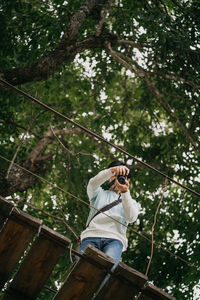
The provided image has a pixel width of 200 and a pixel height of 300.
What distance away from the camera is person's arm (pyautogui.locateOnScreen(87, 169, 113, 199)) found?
124 inches

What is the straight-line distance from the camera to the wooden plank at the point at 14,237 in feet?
6.67

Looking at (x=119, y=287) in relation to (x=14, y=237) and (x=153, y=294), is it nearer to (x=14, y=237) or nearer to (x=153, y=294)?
(x=153, y=294)

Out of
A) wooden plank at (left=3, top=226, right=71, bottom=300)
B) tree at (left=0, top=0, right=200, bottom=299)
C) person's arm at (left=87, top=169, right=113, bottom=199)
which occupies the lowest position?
wooden plank at (left=3, top=226, right=71, bottom=300)

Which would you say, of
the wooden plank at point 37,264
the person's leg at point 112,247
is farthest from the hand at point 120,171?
the wooden plank at point 37,264

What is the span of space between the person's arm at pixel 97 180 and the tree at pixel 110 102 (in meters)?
1.36

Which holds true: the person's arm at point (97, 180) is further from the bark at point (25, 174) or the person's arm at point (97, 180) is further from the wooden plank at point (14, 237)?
the bark at point (25, 174)

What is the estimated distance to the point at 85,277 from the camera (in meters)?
2.05

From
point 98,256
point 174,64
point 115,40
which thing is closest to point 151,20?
point 115,40

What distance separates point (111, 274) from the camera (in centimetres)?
206

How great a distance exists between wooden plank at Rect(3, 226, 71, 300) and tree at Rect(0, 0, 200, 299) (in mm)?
2512

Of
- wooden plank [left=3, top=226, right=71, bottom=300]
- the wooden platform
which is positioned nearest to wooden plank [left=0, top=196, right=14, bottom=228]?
the wooden platform


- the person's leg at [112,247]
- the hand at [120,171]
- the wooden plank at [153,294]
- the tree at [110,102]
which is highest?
the tree at [110,102]

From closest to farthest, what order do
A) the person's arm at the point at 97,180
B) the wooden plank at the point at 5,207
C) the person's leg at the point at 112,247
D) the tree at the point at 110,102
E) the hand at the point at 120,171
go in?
the wooden plank at the point at 5,207, the person's leg at the point at 112,247, the hand at the point at 120,171, the person's arm at the point at 97,180, the tree at the point at 110,102

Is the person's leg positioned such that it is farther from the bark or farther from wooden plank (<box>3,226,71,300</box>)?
the bark
